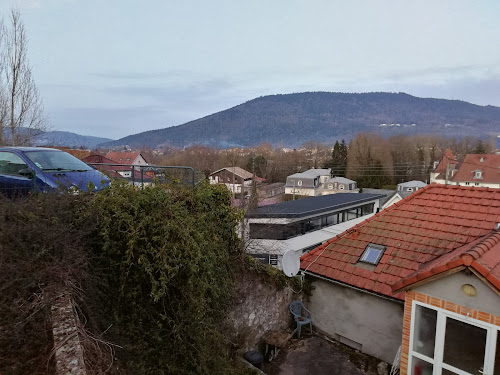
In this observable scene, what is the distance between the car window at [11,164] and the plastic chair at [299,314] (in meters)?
7.39

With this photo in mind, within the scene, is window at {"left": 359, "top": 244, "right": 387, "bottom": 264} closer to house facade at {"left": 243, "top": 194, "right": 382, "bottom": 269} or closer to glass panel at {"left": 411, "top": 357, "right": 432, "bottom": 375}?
glass panel at {"left": 411, "top": 357, "right": 432, "bottom": 375}

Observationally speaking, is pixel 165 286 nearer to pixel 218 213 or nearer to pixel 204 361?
pixel 204 361

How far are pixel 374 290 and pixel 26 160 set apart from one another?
8.49m

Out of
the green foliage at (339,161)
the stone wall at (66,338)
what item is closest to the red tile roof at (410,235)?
the stone wall at (66,338)

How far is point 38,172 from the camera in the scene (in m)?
6.93

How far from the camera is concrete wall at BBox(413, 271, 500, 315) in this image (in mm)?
5422

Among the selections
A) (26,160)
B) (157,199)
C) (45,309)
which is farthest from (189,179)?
(45,309)

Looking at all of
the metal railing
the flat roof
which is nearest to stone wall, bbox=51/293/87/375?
the metal railing

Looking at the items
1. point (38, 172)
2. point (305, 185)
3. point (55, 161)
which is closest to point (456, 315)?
point (38, 172)

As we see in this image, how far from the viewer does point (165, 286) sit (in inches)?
186

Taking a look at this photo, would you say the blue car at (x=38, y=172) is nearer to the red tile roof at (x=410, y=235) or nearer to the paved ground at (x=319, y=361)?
the paved ground at (x=319, y=361)

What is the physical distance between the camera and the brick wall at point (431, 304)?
216 inches

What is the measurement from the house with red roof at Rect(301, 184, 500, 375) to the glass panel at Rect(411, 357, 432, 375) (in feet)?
0.06

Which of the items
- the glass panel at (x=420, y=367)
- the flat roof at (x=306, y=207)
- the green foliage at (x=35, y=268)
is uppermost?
the green foliage at (x=35, y=268)
